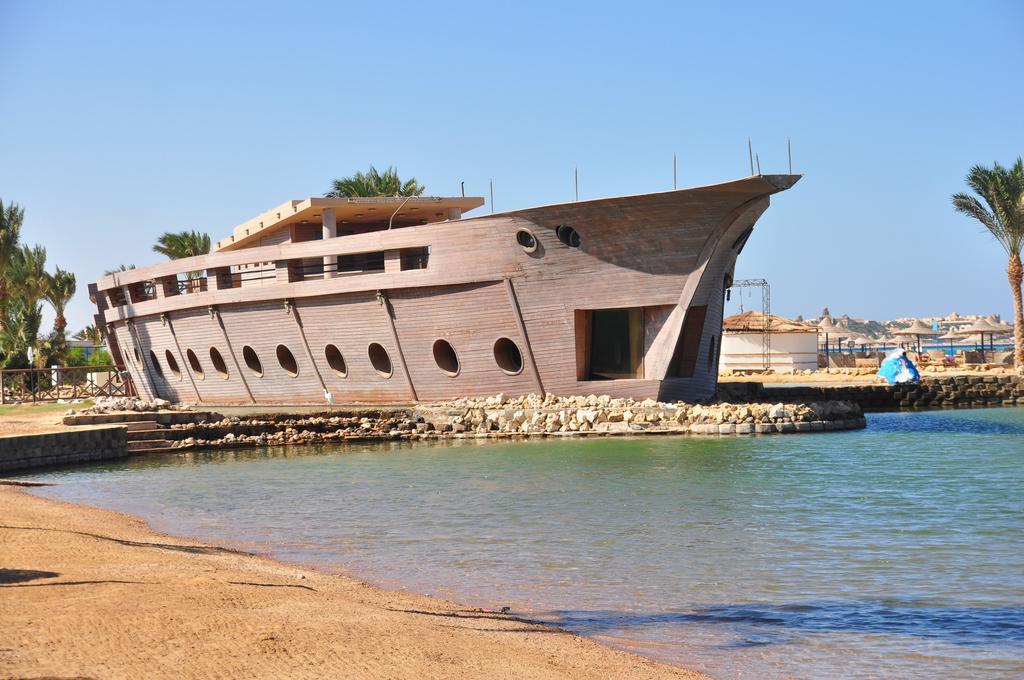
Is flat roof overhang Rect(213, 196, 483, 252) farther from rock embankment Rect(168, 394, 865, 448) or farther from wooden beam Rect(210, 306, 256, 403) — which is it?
rock embankment Rect(168, 394, 865, 448)

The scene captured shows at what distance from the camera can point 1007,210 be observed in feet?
141

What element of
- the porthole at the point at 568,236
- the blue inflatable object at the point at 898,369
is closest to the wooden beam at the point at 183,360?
the porthole at the point at 568,236

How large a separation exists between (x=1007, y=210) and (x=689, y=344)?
24.0 metres

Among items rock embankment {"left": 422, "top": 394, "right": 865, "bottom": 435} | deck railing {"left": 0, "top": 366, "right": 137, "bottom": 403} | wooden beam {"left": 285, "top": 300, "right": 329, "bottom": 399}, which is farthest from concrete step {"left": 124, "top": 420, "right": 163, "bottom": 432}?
deck railing {"left": 0, "top": 366, "right": 137, "bottom": 403}

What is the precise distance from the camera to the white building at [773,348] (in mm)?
55062

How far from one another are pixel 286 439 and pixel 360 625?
1803cm

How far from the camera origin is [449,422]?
24.9m

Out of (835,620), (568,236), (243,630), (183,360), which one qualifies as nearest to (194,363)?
(183,360)

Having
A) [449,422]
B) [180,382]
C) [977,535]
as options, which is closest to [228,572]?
[977,535]

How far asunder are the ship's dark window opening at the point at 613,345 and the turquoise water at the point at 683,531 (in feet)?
8.89

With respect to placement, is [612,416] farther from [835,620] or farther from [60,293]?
[60,293]

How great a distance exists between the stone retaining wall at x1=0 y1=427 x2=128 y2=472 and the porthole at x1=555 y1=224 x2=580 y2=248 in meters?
10.5

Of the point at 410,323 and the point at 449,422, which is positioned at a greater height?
the point at 410,323

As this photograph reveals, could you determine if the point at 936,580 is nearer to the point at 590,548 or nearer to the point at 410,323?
the point at 590,548
